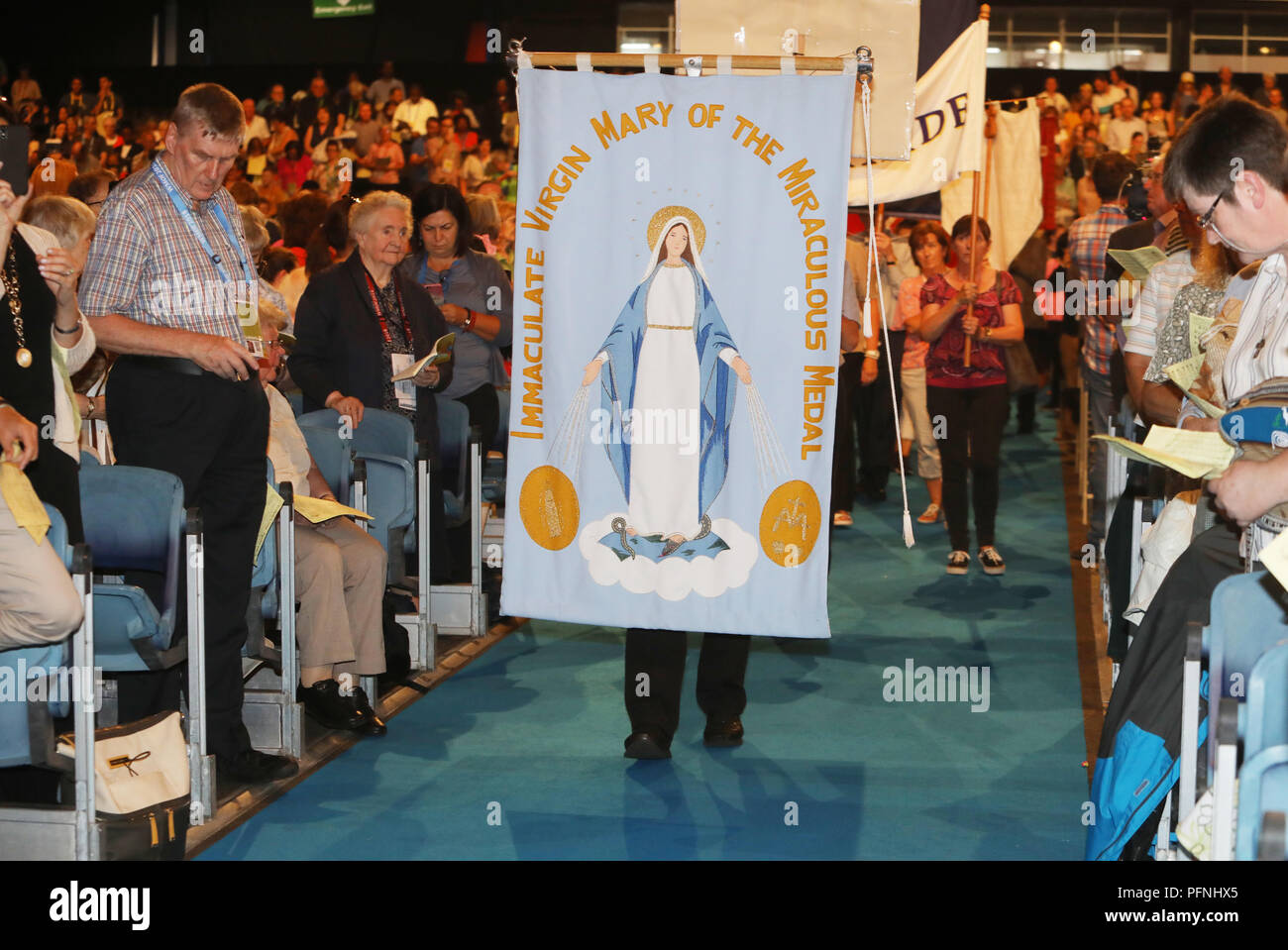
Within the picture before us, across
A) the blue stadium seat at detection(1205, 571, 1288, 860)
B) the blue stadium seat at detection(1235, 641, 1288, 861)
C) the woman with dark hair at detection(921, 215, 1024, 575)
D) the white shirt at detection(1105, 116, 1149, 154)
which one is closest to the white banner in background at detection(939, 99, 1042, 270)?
the woman with dark hair at detection(921, 215, 1024, 575)

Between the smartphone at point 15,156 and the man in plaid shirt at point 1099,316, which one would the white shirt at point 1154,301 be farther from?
the smartphone at point 15,156

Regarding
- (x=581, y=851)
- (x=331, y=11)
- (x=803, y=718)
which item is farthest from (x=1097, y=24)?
(x=581, y=851)

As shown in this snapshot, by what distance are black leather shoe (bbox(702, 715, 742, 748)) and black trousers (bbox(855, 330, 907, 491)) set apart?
16.6 ft

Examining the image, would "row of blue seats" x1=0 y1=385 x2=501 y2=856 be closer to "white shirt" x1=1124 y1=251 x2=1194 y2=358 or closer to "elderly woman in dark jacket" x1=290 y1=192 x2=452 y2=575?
"elderly woman in dark jacket" x1=290 y1=192 x2=452 y2=575

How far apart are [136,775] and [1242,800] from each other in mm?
2481

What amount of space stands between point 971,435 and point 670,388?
3.85 metres

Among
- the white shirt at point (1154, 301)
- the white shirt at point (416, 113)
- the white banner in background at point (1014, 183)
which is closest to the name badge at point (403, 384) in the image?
the white shirt at point (1154, 301)

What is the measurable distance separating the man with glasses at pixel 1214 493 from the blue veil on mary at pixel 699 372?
1.15 metres

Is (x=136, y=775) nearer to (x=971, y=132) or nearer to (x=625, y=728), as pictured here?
(x=625, y=728)

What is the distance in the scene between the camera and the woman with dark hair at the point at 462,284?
6555 millimetres

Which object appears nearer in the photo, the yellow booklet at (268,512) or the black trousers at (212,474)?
the black trousers at (212,474)

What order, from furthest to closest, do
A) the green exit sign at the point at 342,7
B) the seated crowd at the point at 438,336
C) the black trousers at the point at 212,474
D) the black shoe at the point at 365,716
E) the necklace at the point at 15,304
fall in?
1. the green exit sign at the point at 342,7
2. the black shoe at the point at 365,716
3. the black trousers at the point at 212,474
4. the necklace at the point at 15,304
5. the seated crowd at the point at 438,336

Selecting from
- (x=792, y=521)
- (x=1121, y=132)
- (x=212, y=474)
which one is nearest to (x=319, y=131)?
(x=1121, y=132)

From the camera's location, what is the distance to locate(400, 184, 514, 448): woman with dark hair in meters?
6.55
